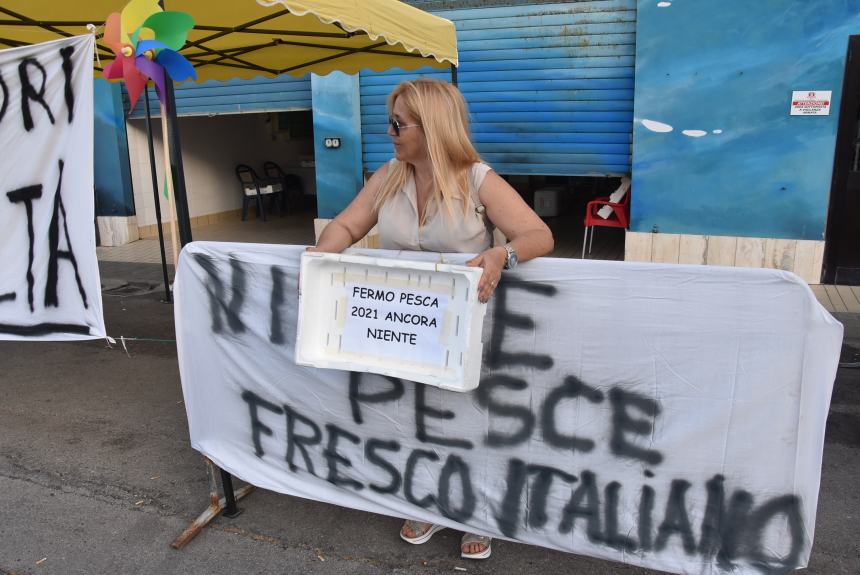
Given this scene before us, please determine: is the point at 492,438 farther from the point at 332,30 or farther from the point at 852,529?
the point at 332,30

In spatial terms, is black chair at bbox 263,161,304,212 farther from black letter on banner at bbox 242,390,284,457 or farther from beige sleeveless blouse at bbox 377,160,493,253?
beige sleeveless blouse at bbox 377,160,493,253

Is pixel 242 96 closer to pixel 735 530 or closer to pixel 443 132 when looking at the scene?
pixel 443 132

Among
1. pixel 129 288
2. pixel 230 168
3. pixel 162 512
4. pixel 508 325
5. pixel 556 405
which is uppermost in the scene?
pixel 230 168

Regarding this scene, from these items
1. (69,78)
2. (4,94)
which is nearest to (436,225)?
(69,78)

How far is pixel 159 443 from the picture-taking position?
3.77m

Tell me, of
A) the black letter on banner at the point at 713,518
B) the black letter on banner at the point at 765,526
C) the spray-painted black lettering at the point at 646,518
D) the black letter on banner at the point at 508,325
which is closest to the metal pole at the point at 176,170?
the black letter on banner at the point at 508,325

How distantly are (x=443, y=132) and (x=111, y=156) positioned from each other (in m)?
9.45

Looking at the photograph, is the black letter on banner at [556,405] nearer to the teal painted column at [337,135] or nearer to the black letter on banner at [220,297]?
the black letter on banner at [220,297]

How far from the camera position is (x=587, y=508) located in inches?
92.9

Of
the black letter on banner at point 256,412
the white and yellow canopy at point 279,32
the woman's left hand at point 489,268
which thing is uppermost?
the white and yellow canopy at point 279,32

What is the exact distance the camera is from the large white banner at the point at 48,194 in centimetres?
308

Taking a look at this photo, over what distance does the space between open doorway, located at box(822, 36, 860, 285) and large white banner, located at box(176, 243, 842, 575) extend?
18.9 feet

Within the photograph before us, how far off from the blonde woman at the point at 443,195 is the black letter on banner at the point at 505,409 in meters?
0.46

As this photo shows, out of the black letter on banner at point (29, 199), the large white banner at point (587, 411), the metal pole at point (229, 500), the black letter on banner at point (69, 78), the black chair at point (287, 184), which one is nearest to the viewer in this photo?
the large white banner at point (587, 411)
